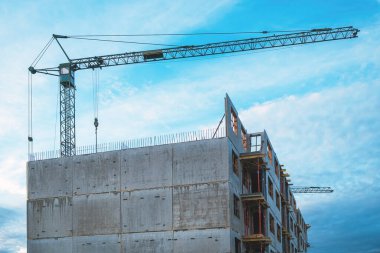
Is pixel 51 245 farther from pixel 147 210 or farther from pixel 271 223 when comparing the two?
pixel 271 223

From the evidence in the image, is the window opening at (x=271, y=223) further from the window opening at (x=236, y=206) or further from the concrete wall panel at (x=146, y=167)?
the concrete wall panel at (x=146, y=167)

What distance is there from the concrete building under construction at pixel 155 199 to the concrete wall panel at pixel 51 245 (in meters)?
0.09

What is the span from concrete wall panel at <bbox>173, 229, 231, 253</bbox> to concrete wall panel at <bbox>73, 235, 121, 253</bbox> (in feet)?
18.1

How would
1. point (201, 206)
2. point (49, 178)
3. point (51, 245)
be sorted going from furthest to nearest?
point (49, 178), point (51, 245), point (201, 206)

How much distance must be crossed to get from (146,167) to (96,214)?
617 cm

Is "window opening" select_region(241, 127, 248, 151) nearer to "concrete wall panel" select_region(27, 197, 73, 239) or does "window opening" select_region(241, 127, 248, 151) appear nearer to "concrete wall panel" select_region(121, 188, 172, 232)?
"concrete wall panel" select_region(121, 188, 172, 232)

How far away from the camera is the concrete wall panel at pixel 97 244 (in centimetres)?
5141

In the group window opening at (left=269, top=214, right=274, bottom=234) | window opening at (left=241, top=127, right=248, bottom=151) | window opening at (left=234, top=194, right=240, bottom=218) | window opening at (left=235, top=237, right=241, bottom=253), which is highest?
window opening at (left=241, top=127, right=248, bottom=151)

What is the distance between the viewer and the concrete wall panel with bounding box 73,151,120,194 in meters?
53.2

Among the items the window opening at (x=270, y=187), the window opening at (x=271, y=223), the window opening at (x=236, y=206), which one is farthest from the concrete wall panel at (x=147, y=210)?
the window opening at (x=270, y=187)

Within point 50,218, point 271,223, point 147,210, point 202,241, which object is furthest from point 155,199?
point 271,223

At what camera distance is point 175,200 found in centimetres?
5019

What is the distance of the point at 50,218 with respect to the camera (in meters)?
54.6

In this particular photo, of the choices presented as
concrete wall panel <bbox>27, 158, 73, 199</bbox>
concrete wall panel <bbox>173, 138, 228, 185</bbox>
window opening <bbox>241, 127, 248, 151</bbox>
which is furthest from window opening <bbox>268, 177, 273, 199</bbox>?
concrete wall panel <bbox>27, 158, 73, 199</bbox>
